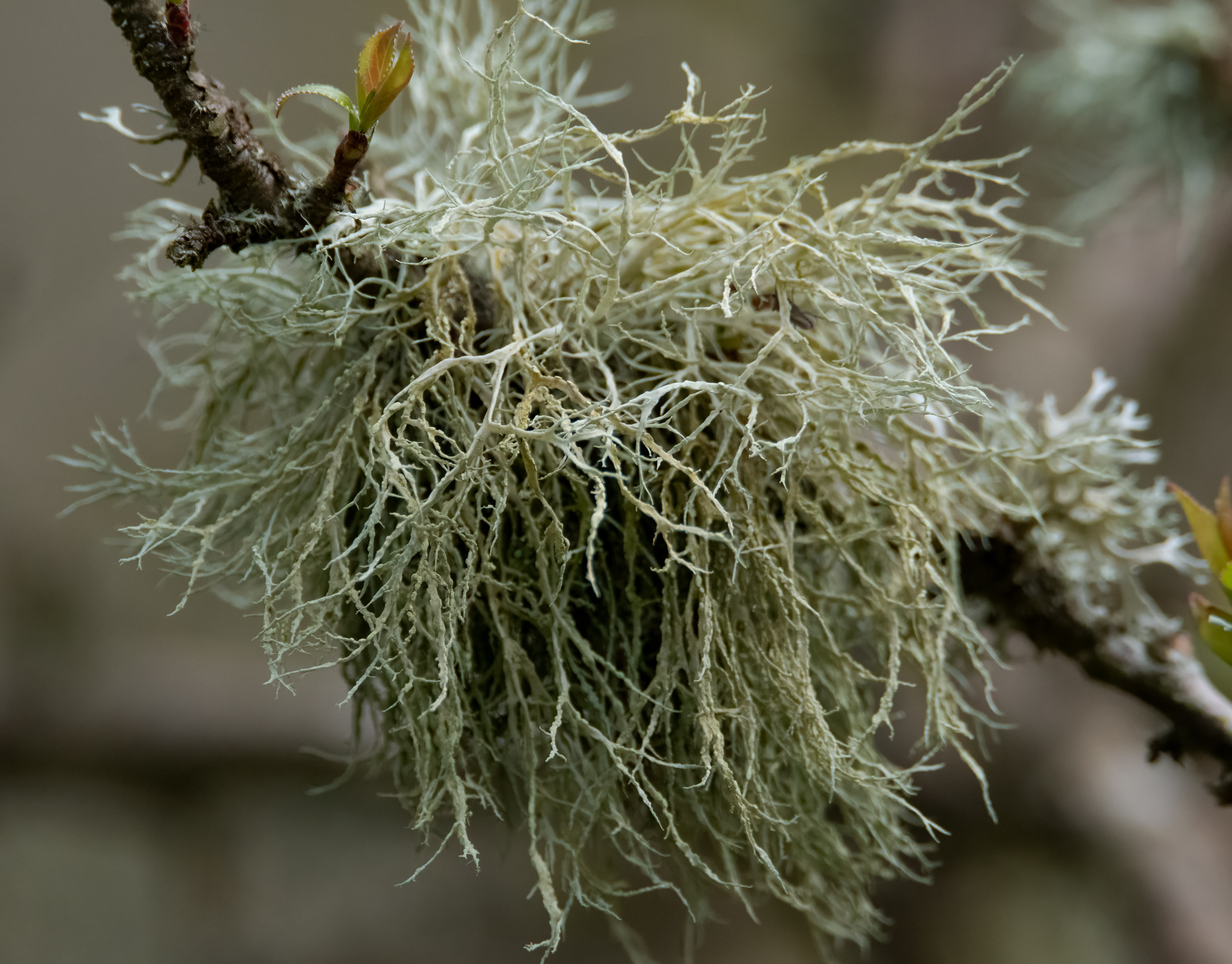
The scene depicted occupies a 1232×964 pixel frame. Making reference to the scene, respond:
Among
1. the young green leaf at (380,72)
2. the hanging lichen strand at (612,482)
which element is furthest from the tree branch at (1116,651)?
the young green leaf at (380,72)

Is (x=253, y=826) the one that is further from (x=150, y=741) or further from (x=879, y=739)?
(x=879, y=739)

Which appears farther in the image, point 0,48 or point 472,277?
point 0,48

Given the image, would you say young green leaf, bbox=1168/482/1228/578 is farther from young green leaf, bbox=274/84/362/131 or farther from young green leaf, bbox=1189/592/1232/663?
young green leaf, bbox=274/84/362/131

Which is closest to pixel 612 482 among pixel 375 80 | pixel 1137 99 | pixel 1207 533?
pixel 375 80

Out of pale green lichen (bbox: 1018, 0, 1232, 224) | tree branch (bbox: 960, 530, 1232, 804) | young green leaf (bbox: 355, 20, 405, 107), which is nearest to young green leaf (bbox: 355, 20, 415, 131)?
young green leaf (bbox: 355, 20, 405, 107)

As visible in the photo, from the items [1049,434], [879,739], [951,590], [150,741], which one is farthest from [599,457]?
[150,741]

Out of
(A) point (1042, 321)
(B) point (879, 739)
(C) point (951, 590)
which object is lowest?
(B) point (879, 739)

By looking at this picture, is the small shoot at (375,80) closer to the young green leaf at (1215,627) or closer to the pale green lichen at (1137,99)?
the young green leaf at (1215,627)
